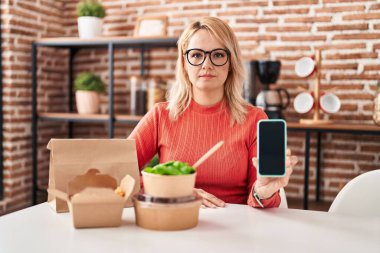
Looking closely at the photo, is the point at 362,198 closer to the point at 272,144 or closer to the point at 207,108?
the point at 272,144

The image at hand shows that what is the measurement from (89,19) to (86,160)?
237 centimetres

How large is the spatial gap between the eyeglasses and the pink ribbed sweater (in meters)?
0.19

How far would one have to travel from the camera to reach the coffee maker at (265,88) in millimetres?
2938

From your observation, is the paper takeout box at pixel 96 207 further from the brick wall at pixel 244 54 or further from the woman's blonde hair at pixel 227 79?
the brick wall at pixel 244 54

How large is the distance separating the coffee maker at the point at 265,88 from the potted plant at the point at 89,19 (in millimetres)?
1188

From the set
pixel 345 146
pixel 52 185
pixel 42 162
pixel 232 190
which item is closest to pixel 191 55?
pixel 232 190

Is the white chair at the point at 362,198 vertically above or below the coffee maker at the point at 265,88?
below

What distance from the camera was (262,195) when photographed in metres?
1.37

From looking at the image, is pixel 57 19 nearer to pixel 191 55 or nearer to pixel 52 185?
pixel 191 55

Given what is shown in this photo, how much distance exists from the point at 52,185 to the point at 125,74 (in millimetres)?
2565

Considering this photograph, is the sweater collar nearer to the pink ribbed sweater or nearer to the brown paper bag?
the pink ribbed sweater

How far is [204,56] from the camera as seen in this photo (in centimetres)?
171

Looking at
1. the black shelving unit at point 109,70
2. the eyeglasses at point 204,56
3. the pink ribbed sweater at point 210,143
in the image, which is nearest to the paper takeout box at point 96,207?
the pink ribbed sweater at point 210,143

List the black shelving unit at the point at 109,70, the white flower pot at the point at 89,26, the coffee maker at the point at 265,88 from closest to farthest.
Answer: the coffee maker at the point at 265,88 → the black shelving unit at the point at 109,70 → the white flower pot at the point at 89,26
